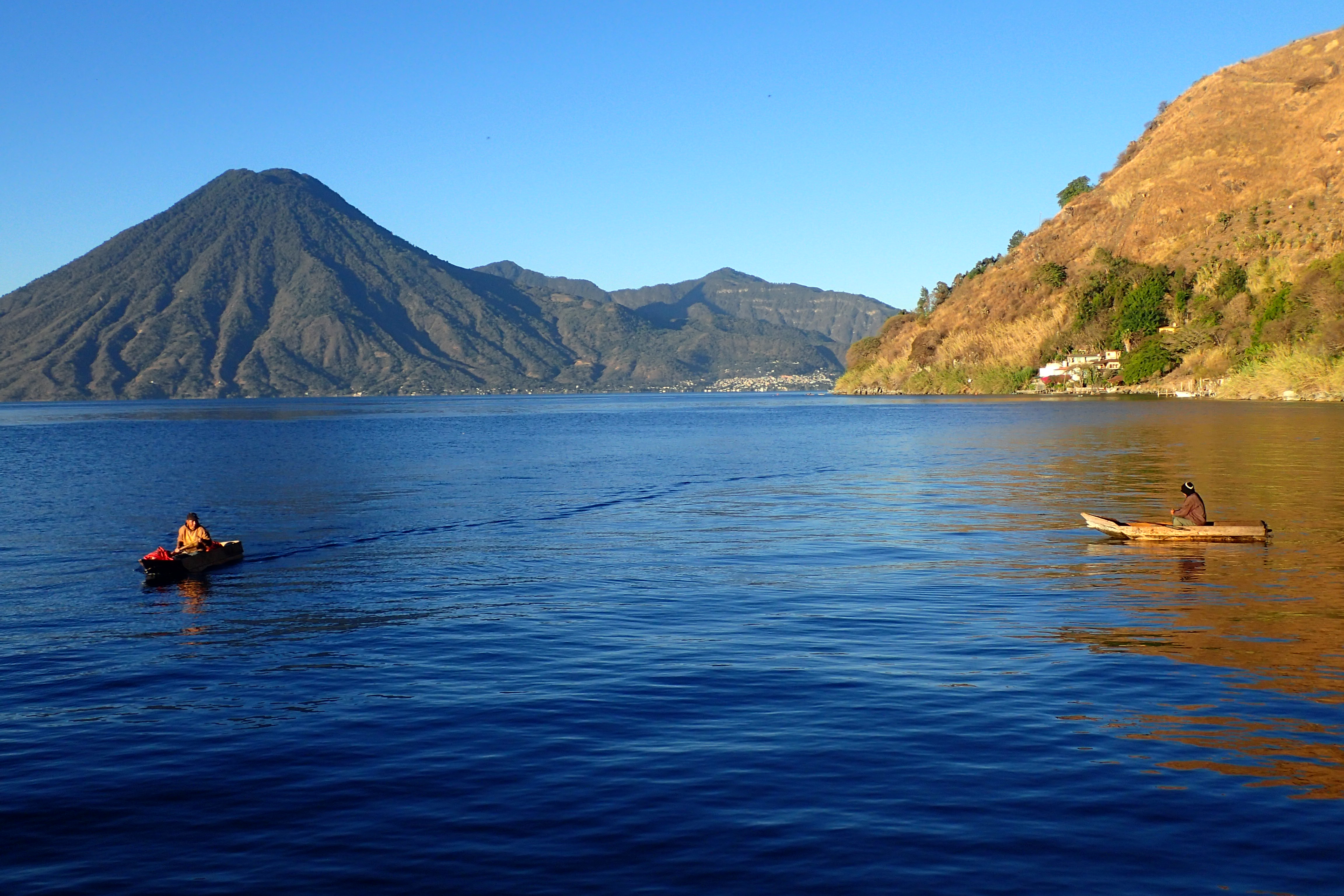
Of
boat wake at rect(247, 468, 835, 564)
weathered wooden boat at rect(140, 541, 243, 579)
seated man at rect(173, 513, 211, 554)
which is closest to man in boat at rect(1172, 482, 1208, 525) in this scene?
boat wake at rect(247, 468, 835, 564)

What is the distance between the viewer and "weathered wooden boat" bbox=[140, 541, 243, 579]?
1048 inches

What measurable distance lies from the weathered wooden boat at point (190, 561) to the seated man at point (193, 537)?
203 millimetres

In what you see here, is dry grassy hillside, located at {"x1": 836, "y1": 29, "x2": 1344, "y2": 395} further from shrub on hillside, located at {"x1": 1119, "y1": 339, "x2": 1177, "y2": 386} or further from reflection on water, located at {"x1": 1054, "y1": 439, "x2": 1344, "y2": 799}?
reflection on water, located at {"x1": 1054, "y1": 439, "x2": 1344, "y2": 799}

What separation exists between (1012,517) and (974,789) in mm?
25287

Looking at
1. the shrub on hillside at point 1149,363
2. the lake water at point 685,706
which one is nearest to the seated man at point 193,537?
the lake water at point 685,706

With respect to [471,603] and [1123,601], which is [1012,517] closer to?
[1123,601]

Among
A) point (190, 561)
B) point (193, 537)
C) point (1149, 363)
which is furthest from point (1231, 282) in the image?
point (190, 561)

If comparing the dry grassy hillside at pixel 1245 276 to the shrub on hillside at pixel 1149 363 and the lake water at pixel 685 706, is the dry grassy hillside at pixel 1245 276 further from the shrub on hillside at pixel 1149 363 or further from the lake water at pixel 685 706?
the lake water at pixel 685 706

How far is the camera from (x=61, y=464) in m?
72.1

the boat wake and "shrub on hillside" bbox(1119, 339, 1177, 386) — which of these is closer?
the boat wake

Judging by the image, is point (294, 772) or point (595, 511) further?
point (595, 511)

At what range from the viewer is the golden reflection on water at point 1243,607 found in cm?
1348

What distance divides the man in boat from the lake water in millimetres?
719

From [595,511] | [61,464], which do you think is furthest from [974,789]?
[61,464]
